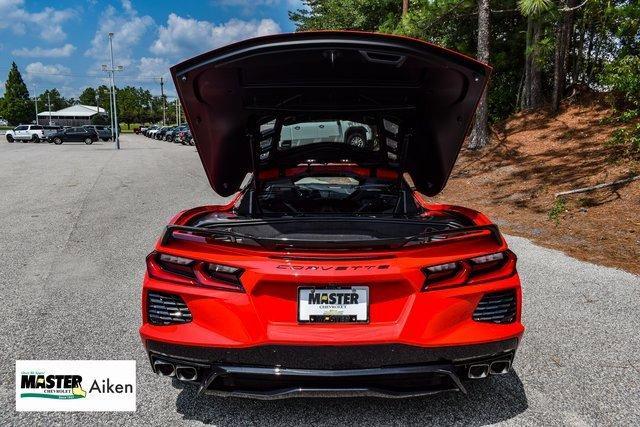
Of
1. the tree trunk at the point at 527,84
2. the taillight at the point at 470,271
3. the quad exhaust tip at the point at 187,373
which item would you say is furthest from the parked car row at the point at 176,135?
the taillight at the point at 470,271

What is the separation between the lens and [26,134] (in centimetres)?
4403

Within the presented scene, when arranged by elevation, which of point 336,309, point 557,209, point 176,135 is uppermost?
point 336,309

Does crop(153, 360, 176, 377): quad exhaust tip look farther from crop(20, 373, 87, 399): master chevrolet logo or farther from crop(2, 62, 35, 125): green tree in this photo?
crop(2, 62, 35, 125): green tree

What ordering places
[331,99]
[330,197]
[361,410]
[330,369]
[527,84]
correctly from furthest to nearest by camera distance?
[527,84], [330,197], [331,99], [361,410], [330,369]

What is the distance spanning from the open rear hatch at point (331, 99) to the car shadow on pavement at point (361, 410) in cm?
168

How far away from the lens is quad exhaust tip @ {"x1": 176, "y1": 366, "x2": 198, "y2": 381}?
2.28 metres

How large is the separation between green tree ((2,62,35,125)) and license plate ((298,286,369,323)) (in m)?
107

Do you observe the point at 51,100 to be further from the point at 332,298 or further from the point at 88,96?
the point at 332,298

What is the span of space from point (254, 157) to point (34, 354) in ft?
6.51

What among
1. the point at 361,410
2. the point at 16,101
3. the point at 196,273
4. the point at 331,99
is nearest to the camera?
the point at 196,273

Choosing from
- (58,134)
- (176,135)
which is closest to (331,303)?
(58,134)

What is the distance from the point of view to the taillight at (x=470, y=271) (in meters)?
2.24

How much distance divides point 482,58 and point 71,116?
114 m

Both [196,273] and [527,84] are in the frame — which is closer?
[196,273]
